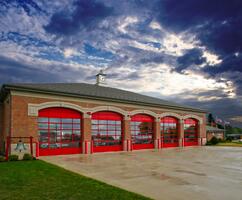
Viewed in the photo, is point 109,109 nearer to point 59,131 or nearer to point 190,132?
point 59,131

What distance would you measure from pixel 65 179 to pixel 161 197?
4511 millimetres

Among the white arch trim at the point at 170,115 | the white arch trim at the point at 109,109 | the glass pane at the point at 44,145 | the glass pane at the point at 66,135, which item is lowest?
the glass pane at the point at 44,145

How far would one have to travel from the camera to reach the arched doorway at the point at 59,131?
2153 centimetres

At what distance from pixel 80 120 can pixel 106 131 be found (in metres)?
3.47

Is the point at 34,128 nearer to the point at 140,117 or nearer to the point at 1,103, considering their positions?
the point at 1,103

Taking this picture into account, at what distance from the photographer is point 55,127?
2227cm

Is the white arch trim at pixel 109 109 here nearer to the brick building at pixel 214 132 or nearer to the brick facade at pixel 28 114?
the brick facade at pixel 28 114

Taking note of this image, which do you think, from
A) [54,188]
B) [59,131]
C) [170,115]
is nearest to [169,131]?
[170,115]

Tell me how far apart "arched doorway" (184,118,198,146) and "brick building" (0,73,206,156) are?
2828 mm

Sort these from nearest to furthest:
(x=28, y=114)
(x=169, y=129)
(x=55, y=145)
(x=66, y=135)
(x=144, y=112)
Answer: (x=28, y=114), (x=55, y=145), (x=66, y=135), (x=144, y=112), (x=169, y=129)

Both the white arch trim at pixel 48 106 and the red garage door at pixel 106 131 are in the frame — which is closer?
the white arch trim at pixel 48 106

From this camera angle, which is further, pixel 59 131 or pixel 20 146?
pixel 59 131

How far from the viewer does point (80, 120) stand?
949 inches

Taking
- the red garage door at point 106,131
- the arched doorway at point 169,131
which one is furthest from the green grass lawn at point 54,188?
the arched doorway at point 169,131
